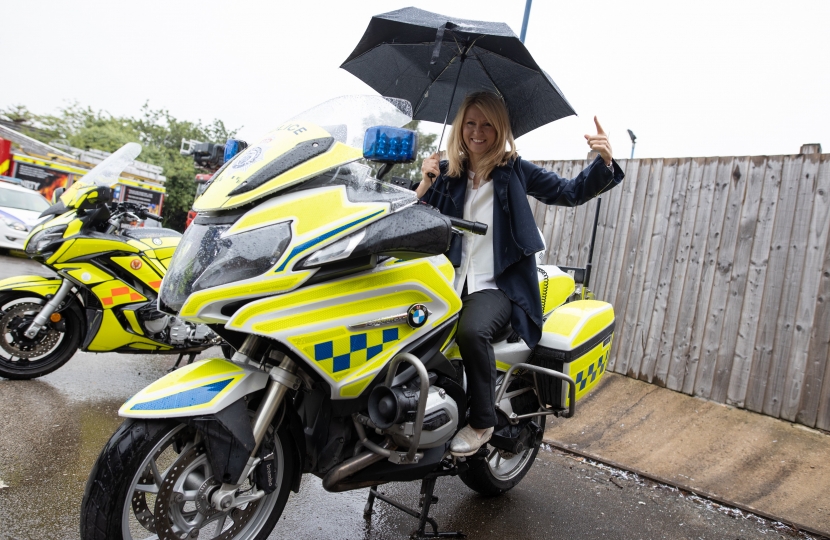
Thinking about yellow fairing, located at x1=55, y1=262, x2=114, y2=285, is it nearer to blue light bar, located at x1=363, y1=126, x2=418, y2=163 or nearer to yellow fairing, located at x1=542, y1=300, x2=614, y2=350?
blue light bar, located at x1=363, y1=126, x2=418, y2=163

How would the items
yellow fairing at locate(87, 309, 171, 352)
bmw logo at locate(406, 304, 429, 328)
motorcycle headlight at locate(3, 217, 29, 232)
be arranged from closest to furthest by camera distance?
1. bmw logo at locate(406, 304, 429, 328)
2. yellow fairing at locate(87, 309, 171, 352)
3. motorcycle headlight at locate(3, 217, 29, 232)

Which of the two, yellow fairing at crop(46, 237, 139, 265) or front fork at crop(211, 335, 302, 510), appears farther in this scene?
yellow fairing at crop(46, 237, 139, 265)

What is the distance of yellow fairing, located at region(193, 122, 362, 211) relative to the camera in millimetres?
2160

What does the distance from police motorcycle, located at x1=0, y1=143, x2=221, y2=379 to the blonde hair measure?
7.41 feet

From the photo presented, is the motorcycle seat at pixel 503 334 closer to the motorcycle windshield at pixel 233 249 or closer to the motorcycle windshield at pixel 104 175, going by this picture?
the motorcycle windshield at pixel 233 249

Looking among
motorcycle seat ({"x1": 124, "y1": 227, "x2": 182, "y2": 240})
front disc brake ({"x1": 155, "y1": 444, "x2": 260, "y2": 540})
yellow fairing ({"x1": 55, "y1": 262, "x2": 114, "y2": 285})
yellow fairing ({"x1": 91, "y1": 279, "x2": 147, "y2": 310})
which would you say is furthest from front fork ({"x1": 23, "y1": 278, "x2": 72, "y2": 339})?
front disc brake ({"x1": 155, "y1": 444, "x2": 260, "y2": 540})

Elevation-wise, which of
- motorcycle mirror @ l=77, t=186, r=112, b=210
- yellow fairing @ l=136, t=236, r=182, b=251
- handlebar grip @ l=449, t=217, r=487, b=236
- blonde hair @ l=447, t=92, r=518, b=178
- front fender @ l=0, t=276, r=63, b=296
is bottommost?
front fender @ l=0, t=276, r=63, b=296

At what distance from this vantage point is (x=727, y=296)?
508 cm

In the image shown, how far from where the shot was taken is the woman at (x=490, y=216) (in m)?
2.75

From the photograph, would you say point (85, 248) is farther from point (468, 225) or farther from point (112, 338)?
point (468, 225)

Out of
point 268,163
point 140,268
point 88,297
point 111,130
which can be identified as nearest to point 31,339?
point 88,297

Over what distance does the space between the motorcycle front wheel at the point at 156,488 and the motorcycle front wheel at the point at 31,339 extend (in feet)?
9.59

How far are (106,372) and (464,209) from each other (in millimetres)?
3549

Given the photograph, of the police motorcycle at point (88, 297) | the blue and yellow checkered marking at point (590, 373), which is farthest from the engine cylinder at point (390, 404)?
the police motorcycle at point (88, 297)
